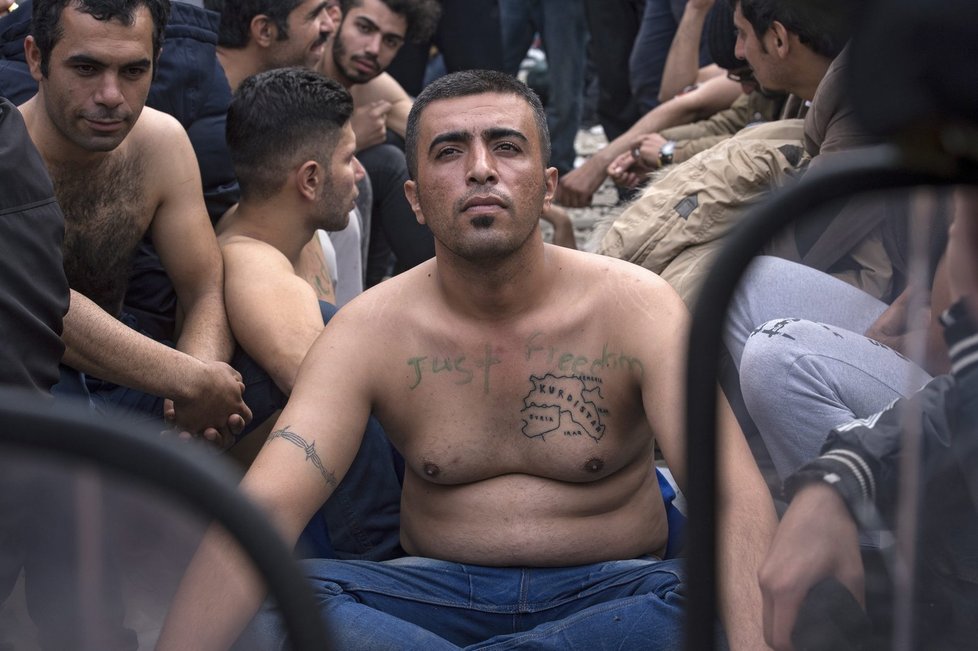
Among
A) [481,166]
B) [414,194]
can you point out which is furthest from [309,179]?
[481,166]

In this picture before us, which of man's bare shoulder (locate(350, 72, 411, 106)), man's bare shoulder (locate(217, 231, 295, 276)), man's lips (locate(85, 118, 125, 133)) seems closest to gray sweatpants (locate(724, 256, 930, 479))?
man's bare shoulder (locate(217, 231, 295, 276))

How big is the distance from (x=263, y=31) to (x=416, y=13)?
97 centimetres

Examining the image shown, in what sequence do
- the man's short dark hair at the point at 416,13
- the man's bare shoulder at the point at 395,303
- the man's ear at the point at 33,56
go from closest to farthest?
the man's bare shoulder at the point at 395,303
the man's ear at the point at 33,56
the man's short dark hair at the point at 416,13

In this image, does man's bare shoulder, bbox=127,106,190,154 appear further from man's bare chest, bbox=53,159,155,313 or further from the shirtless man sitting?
the shirtless man sitting

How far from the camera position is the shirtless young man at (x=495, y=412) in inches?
98.8

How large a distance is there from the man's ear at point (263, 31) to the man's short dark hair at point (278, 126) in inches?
24.1

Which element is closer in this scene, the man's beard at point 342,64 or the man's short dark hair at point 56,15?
the man's short dark hair at point 56,15

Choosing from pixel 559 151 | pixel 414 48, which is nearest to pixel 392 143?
pixel 414 48

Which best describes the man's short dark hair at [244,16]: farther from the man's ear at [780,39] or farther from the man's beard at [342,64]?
the man's ear at [780,39]

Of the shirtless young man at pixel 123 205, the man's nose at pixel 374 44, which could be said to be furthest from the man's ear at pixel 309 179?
the man's nose at pixel 374 44

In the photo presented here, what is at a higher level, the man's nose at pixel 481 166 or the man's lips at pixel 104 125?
the man's nose at pixel 481 166

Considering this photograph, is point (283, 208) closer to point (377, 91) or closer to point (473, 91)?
point (473, 91)

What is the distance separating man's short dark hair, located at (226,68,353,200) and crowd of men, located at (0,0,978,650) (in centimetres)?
1

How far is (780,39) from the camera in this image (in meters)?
3.67
